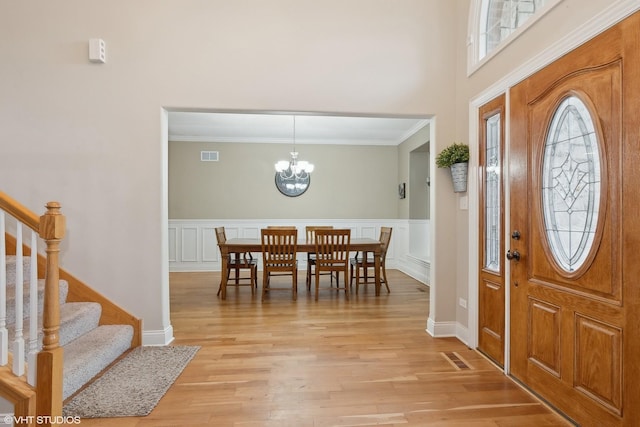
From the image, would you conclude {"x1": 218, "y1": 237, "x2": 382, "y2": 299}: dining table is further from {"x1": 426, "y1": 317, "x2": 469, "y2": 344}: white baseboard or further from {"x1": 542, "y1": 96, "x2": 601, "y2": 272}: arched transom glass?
{"x1": 542, "y1": 96, "x2": 601, "y2": 272}: arched transom glass

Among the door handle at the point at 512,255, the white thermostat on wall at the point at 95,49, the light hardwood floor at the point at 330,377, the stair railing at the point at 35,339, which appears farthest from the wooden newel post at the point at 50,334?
the door handle at the point at 512,255

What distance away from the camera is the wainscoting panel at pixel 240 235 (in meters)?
6.68

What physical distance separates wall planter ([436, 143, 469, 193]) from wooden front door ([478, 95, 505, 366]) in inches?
7.4

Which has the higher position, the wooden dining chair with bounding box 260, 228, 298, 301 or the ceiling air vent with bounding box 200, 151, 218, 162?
the ceiling air vent with bounding box 200, 151, 218, 162

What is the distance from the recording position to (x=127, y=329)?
287 cm

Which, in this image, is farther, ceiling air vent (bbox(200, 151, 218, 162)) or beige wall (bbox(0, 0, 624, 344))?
ceiling air vent (bbox(200, 151, 218, 162))

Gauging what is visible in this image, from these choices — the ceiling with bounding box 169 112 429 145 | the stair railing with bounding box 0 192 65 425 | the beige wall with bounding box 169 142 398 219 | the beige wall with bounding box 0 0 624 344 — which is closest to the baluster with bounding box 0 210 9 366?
the stair railing with bounding box 0 192 65 425

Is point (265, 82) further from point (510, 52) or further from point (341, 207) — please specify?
point (341, 207)

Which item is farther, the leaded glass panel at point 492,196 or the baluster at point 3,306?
the leaded glass panel at point 492,196

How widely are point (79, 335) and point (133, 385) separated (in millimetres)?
737

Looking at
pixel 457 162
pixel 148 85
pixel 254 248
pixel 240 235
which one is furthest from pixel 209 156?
pixel 457 162

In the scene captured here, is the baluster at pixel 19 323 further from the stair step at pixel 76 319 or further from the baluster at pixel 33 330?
the stair step at pixel 76 319

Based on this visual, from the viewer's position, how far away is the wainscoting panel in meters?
6.68

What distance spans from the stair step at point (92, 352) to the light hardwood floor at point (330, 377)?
36 centimetres
